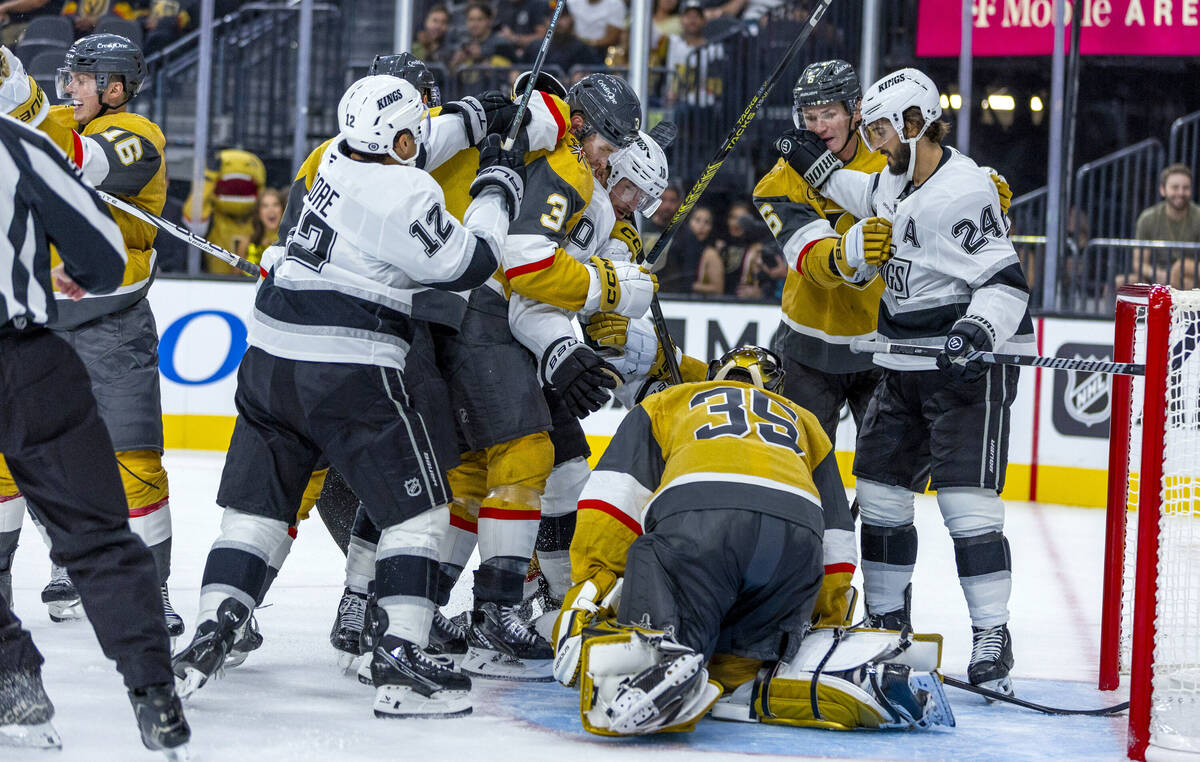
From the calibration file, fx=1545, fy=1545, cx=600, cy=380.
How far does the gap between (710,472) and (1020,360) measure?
743 millimetres

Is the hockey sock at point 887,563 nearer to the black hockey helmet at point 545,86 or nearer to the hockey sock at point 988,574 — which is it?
the hockey sock at point 988,574

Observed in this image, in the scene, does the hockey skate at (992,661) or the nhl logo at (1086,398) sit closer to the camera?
the hockey skate at (992,661)

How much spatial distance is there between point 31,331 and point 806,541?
55.5 inches

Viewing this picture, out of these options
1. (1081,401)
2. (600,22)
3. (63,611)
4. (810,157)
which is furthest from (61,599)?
(600,22)

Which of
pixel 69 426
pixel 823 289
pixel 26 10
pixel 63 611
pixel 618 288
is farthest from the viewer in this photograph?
pixel 26 10

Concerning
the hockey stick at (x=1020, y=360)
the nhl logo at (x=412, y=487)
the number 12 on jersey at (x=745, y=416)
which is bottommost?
the nhl logo at (x=412, y=487)

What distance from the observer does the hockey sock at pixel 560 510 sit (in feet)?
12.3

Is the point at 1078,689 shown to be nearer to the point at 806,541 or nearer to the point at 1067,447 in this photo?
the point at 806,541

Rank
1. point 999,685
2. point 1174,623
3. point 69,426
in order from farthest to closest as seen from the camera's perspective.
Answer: point 999,685, point 1174,623, point 69,426

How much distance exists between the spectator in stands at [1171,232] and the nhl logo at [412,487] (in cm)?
484

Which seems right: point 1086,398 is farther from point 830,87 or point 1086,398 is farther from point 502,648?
point 502,648

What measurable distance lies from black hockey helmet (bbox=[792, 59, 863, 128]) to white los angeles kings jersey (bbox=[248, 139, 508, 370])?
4.04 ft

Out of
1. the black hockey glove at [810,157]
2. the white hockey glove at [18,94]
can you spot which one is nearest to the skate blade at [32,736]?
the white hockey glove at [18,94]

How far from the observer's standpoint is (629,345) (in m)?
3.82
